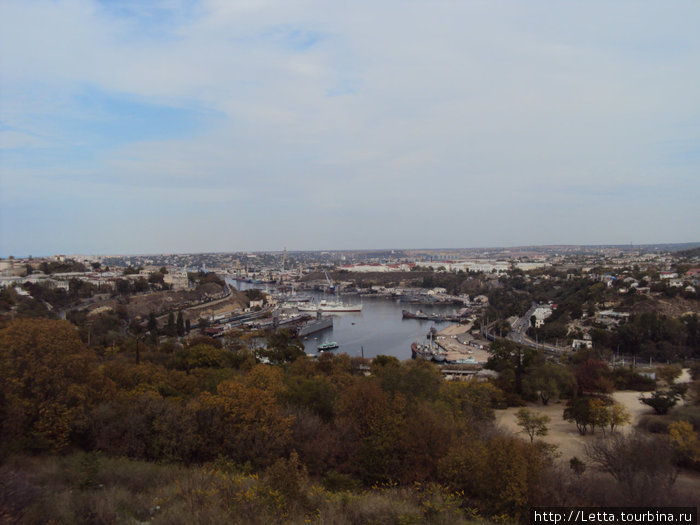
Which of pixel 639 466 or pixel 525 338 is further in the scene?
pixel 525 338

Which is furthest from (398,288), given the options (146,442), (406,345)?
(146,442)

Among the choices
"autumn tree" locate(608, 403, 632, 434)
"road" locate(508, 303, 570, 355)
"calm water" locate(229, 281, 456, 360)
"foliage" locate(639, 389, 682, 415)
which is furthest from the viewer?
"calm water" locate(229, 281, 456, 360)

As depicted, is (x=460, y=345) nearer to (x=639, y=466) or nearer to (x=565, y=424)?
(x=565, y=424)

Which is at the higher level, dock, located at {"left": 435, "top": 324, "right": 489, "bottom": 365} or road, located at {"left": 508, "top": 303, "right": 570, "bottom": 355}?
road, located at {"left": 508, "top": 303, "right": 570, "bottom": 355}

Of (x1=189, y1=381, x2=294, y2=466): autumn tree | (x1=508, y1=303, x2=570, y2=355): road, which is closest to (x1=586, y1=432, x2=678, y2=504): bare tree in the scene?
(x1=189, y1=381, x2=294, y2=466): autumn tree

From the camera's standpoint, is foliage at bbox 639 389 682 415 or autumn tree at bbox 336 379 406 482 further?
foliage at bbox 639 389 682 415

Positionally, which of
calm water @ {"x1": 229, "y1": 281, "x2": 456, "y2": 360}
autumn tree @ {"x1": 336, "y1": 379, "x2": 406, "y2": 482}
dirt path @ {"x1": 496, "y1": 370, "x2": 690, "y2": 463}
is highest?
autumn tree @ {"x1": 336, "y1": 379, "x2": 406, "y2": 482}

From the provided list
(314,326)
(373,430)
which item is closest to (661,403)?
(373,430)

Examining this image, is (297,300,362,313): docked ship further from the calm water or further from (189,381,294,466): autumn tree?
(189,381,294,466): autumn tree
